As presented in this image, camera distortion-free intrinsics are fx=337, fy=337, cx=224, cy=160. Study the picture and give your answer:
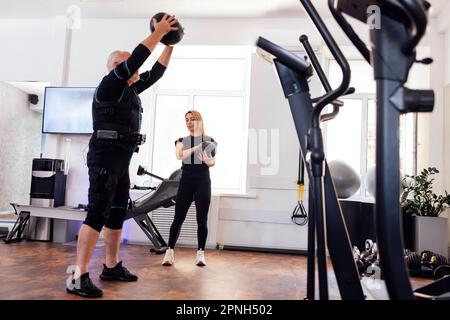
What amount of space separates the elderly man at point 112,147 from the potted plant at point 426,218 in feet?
9.93

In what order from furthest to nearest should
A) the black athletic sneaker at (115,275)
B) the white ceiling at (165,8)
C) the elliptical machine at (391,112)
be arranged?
1. the white ceiling at (165,8)
2. the black athletic sneaker at (115,275)
3. the elliptical machine at (391,112)

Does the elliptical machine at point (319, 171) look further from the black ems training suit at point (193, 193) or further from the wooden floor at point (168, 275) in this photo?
the black ems training suit at point (193, 193)

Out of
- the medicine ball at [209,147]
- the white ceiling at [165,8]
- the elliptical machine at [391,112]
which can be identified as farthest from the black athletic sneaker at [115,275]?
the white ceiling at [165,8]

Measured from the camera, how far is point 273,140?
4406mm

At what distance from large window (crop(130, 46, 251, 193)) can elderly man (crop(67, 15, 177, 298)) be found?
2.45m

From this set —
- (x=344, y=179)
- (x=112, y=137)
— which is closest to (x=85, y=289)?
(x=112, y=137)

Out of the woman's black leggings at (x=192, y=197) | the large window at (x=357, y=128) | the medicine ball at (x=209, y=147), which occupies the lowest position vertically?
the woman's black leggings at (x=192, y=197)

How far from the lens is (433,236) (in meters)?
Answer: 3.52

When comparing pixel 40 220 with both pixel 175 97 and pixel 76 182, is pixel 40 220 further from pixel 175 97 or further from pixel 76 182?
pixel 175 97

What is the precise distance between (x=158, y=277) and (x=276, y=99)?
2.76m

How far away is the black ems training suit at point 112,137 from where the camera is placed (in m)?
2.02

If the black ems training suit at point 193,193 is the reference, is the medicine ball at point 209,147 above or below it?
above

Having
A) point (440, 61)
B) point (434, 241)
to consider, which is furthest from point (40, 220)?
point (440, 61)

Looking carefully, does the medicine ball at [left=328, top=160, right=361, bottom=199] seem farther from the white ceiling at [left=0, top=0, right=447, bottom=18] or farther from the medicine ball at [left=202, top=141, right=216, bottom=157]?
the white ceiling at [left=0, top=0, right=447, bottom=18]
